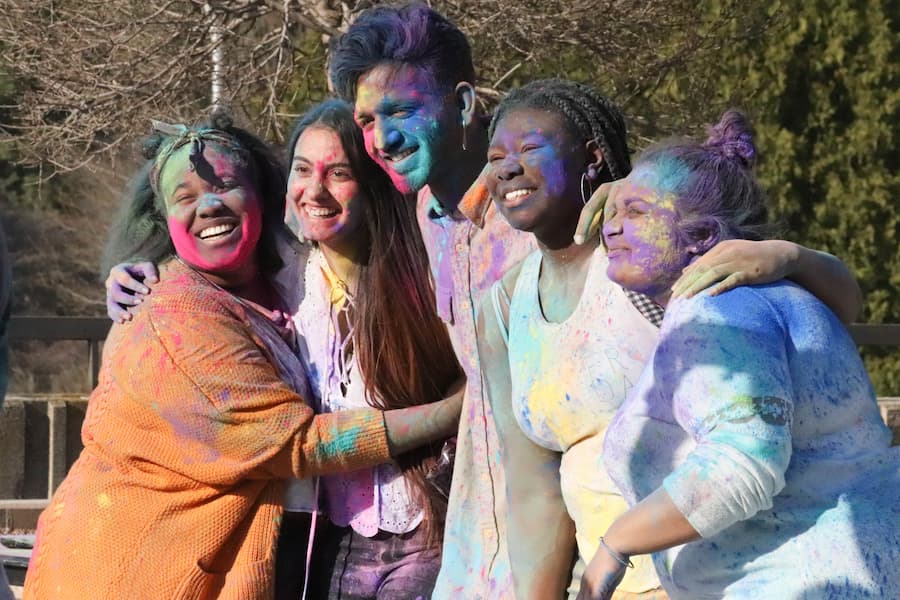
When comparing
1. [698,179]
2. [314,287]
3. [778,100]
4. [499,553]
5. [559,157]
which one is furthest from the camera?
[778,100]

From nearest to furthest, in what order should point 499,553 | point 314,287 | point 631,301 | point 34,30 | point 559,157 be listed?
point 631,301
point 559,157
point 499,553
point 314,287
point 34,30

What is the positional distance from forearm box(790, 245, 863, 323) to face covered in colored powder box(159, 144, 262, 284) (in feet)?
6.51

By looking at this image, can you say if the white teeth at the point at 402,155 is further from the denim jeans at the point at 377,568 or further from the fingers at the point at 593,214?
the denim jeans at the point at 377,568

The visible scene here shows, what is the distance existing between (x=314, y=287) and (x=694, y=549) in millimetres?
1959

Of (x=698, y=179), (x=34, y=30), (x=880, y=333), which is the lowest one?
(x=880, y=333)

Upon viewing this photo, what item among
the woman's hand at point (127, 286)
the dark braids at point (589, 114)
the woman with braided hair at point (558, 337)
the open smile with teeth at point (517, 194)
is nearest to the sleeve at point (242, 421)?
the woman's hand at point (127, 286)

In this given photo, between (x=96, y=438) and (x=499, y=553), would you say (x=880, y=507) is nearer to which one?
(x=499, y=553)

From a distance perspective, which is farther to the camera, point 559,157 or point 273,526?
point 273,526

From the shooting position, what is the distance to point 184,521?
399cm

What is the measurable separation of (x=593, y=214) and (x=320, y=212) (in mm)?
1407

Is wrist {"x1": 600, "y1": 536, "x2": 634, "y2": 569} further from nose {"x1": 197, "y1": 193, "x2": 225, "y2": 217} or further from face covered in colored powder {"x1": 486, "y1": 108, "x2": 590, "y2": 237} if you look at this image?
nose {"x1": 197, "y1": 193, "x2": 225, "y2": 217}

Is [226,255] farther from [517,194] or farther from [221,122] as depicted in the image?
[517,194]

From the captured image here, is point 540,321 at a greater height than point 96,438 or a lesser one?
greater

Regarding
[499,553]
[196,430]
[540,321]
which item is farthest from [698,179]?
[196,430]
